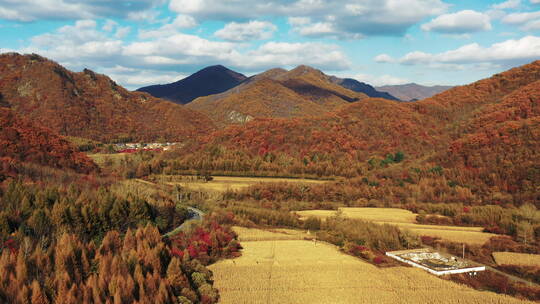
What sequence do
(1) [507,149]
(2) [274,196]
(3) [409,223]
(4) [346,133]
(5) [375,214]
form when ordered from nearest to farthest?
(3) [409,223], (5) [375,214], (1) [507,149], (2) [274,196], (4) [346,133]

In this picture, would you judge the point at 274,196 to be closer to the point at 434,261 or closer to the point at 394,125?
the point at 434,261

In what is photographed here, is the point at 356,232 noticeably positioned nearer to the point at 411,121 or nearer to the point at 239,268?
the point at 239,268

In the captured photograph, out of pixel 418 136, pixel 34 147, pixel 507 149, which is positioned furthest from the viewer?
pixel 418 136

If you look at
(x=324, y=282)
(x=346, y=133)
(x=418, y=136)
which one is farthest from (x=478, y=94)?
(x=324, y=282)

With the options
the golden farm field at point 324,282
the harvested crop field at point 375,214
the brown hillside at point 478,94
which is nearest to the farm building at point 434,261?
the golden farm field at point 324,282

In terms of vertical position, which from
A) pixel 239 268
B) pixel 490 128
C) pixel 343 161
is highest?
pixel 490 128

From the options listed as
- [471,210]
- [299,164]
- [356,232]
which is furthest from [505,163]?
[299,164]

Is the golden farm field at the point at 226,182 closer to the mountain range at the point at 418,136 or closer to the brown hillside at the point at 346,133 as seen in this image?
the mountain range at the point at 418,136

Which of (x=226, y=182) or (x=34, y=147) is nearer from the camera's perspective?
(x=34, y=147)
